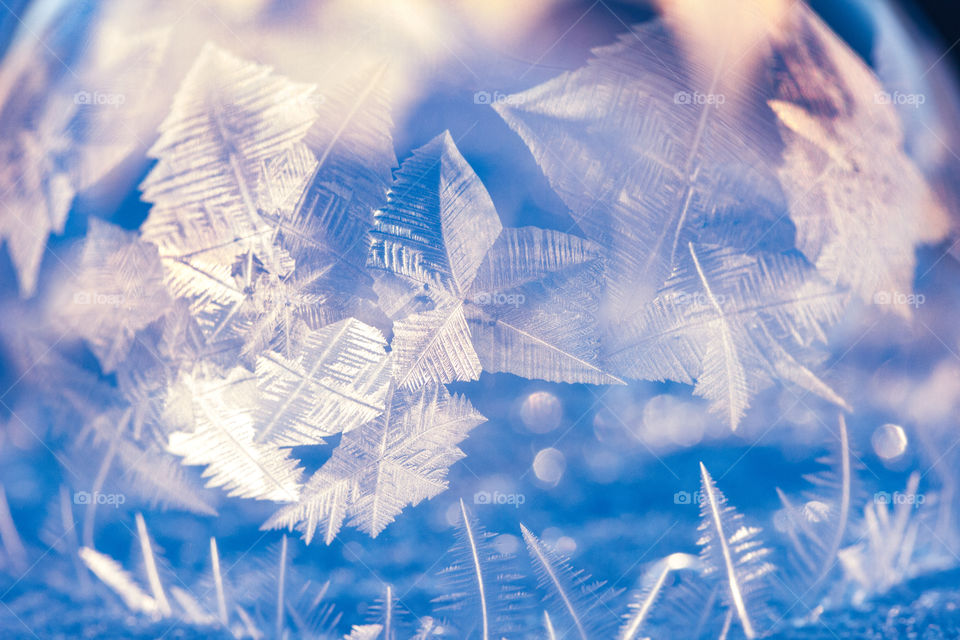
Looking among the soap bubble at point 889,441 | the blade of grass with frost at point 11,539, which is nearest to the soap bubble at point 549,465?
the soap bubble at point 889,441

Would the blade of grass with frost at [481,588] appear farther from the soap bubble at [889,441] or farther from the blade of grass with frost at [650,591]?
the soap bubble at [889,441]

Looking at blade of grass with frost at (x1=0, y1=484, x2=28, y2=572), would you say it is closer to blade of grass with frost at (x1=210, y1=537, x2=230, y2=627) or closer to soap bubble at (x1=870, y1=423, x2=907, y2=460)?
blade of grass with frost at (x1=210, y1=537, x2=230, y2=627)

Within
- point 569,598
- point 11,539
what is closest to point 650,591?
point 569,598

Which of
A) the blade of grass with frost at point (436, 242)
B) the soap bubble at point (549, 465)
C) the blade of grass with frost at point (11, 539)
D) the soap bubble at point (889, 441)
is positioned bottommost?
the blade of grass with frost at point (11, 539)

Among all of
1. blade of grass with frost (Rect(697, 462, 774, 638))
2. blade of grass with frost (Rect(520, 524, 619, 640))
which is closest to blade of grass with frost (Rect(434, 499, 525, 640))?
blade of grass with frost (Rect(520, 524, 619, 640))

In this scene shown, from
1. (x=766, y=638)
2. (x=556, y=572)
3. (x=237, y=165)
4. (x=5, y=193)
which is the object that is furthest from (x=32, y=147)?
(x=766, y=638)

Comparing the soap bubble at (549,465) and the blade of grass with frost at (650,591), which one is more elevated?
the soap bubble at (549,465)
